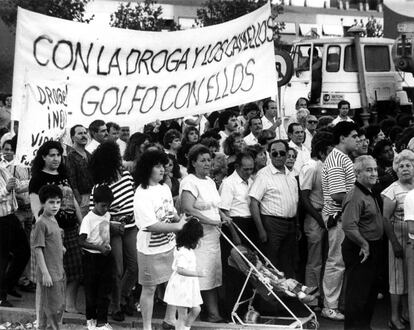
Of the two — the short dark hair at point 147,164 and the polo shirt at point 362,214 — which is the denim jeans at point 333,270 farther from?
the short dark hair at point 147,164

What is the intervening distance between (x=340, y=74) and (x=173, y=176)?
39.0 feet

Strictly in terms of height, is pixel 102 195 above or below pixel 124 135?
below

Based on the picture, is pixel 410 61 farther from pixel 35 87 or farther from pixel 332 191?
pixel 35 87

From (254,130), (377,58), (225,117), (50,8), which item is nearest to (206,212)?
(254,130)

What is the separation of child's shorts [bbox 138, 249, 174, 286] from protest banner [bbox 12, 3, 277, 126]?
1.47m

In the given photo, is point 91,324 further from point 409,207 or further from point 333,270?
point 409,207

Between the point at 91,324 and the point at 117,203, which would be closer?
the point at 91,324

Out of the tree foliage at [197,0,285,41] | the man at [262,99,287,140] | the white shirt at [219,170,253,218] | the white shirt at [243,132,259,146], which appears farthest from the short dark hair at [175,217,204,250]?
the tree foliage at [197,0,285,41]

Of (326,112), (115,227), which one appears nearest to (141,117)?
(115,227)

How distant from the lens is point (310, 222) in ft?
36.8

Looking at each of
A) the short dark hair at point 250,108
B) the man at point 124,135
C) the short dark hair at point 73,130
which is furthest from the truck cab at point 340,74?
the short dark hair at point 73,130

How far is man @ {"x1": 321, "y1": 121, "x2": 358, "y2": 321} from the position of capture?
1059 centimetres

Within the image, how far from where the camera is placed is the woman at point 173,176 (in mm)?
10784

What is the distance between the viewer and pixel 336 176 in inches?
416
